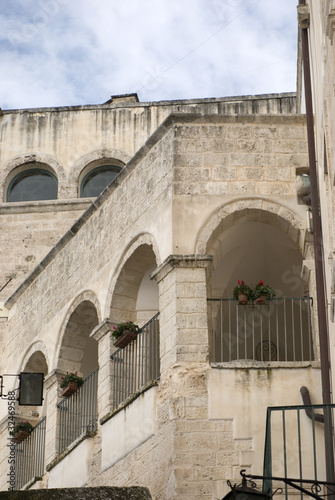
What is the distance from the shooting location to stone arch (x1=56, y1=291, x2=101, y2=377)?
1658 centimetres

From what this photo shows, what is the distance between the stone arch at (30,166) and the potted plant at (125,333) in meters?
7.43

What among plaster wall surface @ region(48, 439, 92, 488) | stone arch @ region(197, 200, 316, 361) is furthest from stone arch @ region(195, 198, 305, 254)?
plaster wall surface @ region(48, 439, 92, 488)

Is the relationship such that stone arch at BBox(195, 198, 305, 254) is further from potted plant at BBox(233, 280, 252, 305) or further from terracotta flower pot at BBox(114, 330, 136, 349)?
terracotta flower pot at BBox(114, 330, 136, 349)

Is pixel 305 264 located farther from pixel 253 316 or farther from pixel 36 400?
pixel 36 400

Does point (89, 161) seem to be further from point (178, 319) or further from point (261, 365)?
point (261, 365)

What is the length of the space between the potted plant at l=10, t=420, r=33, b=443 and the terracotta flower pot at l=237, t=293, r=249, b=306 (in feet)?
16.9

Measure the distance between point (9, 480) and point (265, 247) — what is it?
5.50m

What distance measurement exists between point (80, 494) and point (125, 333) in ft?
13.5

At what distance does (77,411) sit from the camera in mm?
16266

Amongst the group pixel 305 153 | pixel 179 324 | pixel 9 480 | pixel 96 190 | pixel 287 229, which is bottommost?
pixel 9 480

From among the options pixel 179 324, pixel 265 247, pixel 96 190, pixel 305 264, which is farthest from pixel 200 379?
pixel 96 190

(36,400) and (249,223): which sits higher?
(249,223)

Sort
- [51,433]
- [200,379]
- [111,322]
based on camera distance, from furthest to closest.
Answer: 1. [51,433]
2. [111,322]
3. [200,379]

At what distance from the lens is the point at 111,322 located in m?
15.4
